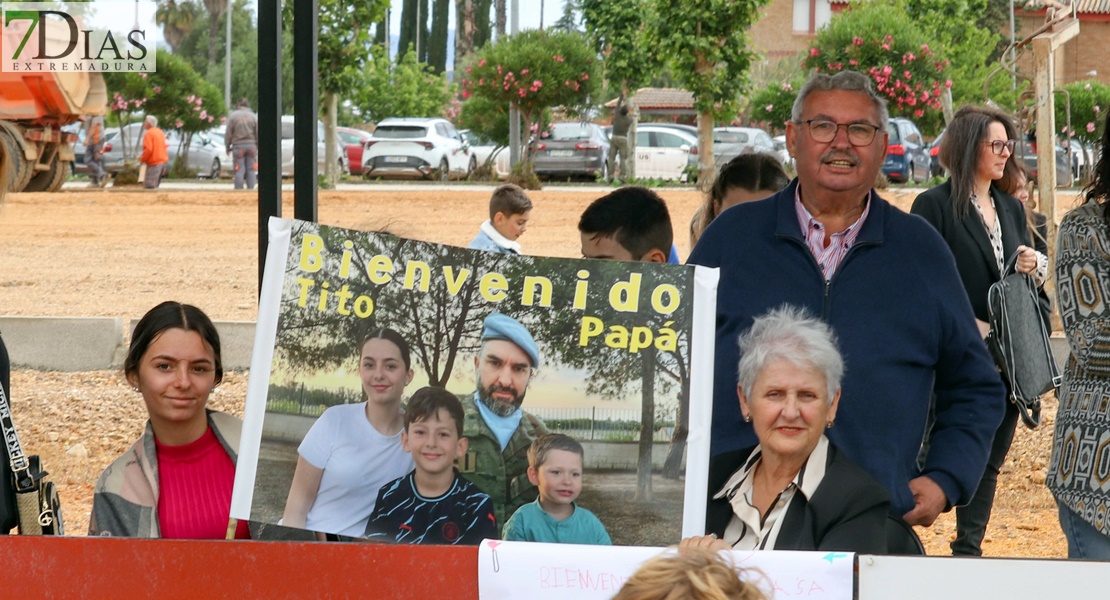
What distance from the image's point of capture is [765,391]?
230 cm

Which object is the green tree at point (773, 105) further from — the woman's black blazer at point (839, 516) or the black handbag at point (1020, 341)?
the woman's black blazer at point (839, 516)

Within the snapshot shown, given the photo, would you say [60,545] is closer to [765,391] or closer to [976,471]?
[765,391]

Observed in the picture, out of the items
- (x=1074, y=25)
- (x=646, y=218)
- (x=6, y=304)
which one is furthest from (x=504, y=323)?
(x=6, y=304)

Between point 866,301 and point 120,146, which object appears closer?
point 866,301

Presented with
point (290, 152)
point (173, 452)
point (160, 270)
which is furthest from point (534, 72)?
point (173, 452)

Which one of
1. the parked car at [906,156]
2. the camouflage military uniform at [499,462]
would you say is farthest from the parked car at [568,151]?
the camouflage military uniform at [499,462]

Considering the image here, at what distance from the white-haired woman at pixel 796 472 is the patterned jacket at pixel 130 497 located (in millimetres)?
1027

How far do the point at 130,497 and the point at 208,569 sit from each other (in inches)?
21.2

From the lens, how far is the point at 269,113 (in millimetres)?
3451

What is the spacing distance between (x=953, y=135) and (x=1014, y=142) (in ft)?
0.73

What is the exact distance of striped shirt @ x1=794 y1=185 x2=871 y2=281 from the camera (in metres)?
2.72

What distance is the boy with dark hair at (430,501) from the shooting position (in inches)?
89.2

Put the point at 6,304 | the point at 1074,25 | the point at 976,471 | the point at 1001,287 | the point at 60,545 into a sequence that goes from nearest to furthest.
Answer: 1. the point at 60,545
2. the point at 976,471
3. the point at 1001,287
4. the point at 1074,25
5. the point at 6,304

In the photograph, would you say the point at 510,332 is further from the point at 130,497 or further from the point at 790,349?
the point at 130,497
